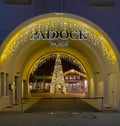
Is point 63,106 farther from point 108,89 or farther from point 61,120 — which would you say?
point 61,120

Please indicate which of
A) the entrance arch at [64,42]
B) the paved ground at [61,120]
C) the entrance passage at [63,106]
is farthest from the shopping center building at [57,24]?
the paved ground at [61,120]

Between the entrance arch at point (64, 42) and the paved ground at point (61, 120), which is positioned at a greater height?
the entrance arch at point (64, 42)

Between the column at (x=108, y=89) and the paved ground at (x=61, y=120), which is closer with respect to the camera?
the paved ground at (x=61, y=120)

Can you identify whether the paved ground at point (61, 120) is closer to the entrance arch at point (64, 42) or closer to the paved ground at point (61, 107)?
the entrance arch at point (64, 42)

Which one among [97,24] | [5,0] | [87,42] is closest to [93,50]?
[87,42]

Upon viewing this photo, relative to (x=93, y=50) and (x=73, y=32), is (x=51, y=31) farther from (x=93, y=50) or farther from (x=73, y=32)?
(x=93, y=50)

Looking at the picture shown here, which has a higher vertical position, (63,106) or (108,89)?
(108,89)

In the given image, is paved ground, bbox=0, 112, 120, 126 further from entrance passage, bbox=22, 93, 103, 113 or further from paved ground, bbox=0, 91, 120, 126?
entrance passage, bbox=22, 93, 103, 113

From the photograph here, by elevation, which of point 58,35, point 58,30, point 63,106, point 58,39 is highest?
point 58,30

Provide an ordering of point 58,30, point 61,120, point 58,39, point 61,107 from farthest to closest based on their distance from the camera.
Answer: point 61,107, point 58,30, point 58,39, point 61,120

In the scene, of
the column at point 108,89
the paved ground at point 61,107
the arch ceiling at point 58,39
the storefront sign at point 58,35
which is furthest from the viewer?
the column at point 108,89

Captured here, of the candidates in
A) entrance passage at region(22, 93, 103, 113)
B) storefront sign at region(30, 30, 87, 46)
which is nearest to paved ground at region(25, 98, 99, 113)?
entrance passage at region(22, 93, 103, 113)

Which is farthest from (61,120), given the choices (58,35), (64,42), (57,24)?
(64,42)

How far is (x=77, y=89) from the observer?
57.4 meters
